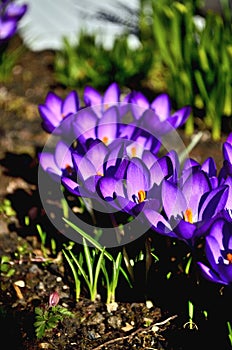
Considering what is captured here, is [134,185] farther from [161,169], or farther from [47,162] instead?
[47,162]

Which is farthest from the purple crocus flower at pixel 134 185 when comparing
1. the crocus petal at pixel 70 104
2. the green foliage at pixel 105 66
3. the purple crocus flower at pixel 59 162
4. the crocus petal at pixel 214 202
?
the green foliage at pixel 105 66

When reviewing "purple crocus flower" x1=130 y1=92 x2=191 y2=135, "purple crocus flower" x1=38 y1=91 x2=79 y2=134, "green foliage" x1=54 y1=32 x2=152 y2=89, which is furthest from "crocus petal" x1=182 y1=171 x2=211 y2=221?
"green foliage" x1=54 y1=32 x2=152 y2=89

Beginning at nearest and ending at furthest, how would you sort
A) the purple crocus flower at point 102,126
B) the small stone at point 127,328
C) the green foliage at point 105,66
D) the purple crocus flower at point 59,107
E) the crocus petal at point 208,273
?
the crocus petal at point 208,273
the small stone at point 127,328
the purple crocus flower at point 102,126
the purple crocus flower at point 59,107
the green foliage at point 105,66

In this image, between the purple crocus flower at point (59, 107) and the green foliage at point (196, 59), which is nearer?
the purple crocus flower at point (59, 107)

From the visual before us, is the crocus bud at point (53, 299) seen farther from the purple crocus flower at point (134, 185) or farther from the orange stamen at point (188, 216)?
the orange stamen at point (188, 216)

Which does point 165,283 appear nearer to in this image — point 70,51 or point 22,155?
point 22,155

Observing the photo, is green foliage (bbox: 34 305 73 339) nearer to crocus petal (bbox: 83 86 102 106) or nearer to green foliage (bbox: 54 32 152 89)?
crocus petal (bbox: 83 86 102 106)

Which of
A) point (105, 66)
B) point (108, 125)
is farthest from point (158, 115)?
point (105, 66)
